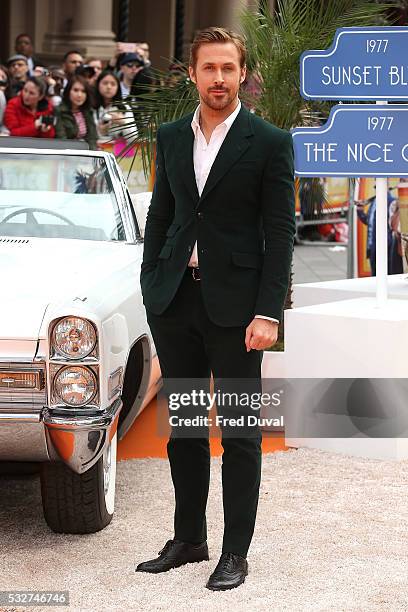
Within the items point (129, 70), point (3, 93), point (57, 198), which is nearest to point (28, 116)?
point (3, 93)

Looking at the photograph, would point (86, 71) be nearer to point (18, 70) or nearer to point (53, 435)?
point (18, 70)

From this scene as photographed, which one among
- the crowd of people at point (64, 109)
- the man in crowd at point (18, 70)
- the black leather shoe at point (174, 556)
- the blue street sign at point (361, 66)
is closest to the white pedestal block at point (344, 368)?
the blue street sign at point (361, 66)

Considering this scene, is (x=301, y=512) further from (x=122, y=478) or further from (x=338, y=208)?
(x=338, y=208)

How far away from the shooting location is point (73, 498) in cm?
535

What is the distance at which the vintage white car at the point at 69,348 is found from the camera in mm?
4910

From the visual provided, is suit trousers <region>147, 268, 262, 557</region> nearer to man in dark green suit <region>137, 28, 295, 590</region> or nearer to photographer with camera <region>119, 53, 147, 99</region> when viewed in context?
man in dark green suit <region>137, 28, 295, 590</region>

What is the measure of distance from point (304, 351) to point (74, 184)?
59.5 inches

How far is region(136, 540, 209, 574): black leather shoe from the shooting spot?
4.96 m

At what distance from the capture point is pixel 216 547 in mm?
5297

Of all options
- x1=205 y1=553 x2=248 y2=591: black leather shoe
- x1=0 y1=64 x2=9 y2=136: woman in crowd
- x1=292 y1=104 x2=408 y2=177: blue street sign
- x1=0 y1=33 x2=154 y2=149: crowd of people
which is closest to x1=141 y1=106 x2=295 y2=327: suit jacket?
x1=205 y1=553 x2=248 y2=591: black leather shoe

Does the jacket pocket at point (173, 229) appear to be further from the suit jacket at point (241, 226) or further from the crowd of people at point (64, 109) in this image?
the crowd of people at point (64, 109)

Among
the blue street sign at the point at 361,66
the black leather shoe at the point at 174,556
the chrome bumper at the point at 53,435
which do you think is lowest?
the black leather shoe at the point at 174,556

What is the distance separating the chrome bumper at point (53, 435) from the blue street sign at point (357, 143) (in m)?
2.66

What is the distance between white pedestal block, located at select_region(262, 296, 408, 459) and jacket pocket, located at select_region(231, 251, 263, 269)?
2.26 m
